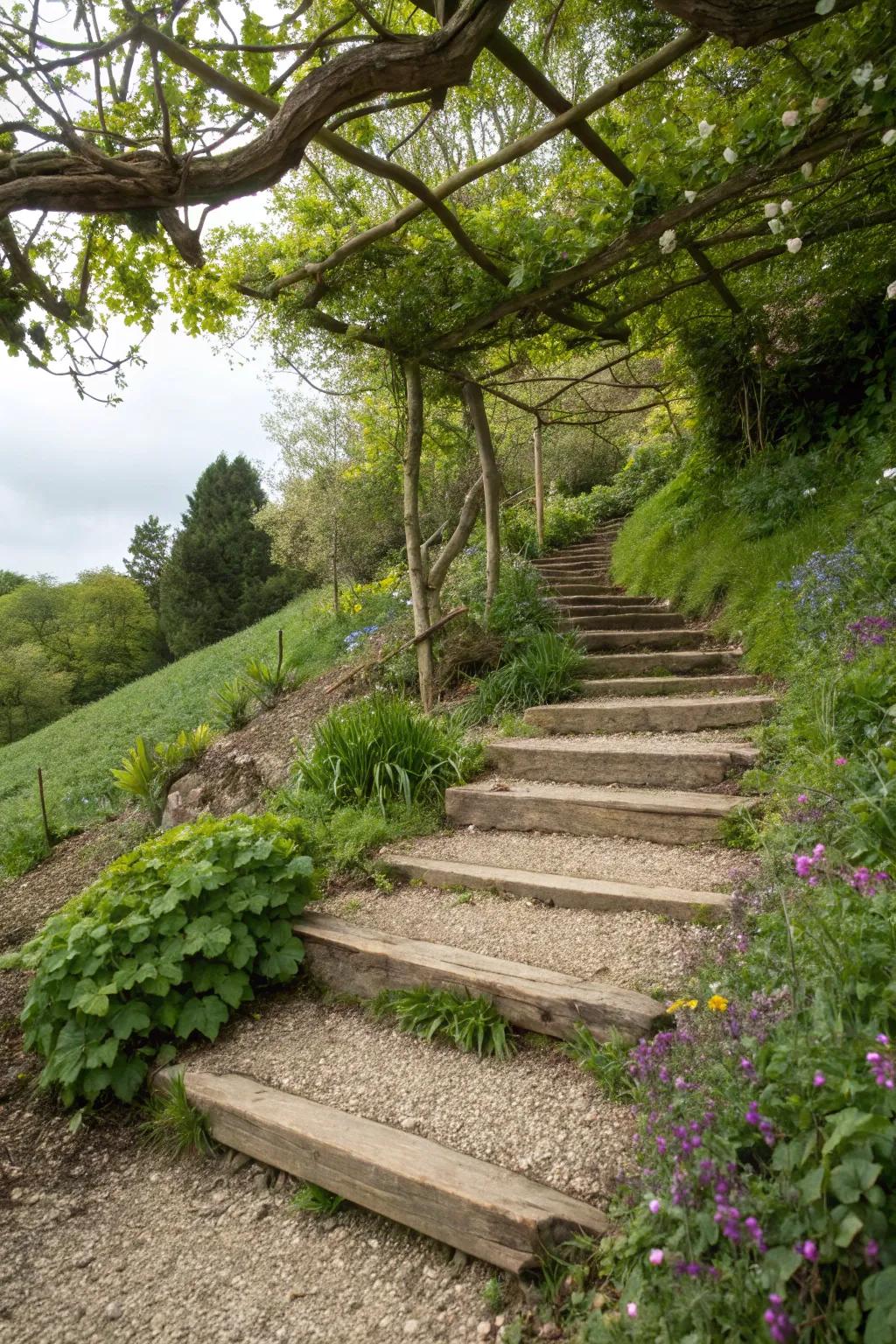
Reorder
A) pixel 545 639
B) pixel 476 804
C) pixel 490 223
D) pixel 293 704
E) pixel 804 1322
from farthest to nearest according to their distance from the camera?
pixel 293 704 < pixel 545 639 < pixel 490 223 < pixel 476 804 < pixel 804 1322

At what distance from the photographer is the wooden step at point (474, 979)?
242 cm

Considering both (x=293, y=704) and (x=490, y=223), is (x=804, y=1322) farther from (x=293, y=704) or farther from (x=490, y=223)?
(x=293, y=704)

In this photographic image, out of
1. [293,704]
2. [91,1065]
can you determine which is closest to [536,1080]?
[91,1065]

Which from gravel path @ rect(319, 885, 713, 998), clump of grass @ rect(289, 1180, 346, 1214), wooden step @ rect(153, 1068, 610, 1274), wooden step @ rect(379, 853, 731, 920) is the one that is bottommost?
clump of grass @ rect(289, 1180, 346, 1214)

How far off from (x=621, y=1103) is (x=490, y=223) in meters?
4.89

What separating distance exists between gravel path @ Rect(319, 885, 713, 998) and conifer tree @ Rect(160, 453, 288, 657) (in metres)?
26.2

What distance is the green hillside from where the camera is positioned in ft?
28.8

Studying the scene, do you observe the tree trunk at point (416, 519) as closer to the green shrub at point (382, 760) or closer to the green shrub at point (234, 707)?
the green shrub at point (382, 760)

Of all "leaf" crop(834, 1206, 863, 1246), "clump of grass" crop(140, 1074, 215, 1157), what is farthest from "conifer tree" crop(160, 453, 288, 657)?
"leaf" crop(834, 1206, 863, 1246)

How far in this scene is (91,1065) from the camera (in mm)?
2746

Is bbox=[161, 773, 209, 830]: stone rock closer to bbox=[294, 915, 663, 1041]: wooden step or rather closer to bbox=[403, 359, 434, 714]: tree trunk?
bbox=[403, 359, 434, 714]: tree trunk

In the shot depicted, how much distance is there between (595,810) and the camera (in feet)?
12.9

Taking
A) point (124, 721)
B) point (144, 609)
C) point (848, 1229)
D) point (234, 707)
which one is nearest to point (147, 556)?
point (144, 609)

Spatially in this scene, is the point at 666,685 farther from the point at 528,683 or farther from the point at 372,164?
the point at 372,164
